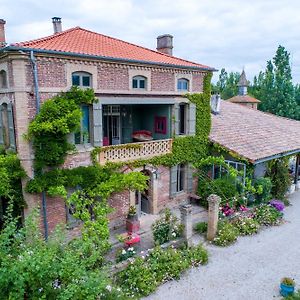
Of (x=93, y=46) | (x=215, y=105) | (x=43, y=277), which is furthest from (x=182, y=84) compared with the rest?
(x=43, y=277)

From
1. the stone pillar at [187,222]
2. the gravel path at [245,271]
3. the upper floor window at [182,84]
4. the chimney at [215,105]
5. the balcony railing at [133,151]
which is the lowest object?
the gravel path at [245,271]

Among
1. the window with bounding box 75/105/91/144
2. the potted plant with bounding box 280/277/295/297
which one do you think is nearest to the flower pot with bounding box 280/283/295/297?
the potted plant with bounding box 280/277/295/297

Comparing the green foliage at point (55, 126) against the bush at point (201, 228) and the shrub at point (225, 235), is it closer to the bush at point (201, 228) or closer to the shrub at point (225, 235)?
the bush at point (201, 228)

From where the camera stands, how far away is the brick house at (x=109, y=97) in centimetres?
1134

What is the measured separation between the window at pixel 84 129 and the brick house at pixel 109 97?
0.14 ft

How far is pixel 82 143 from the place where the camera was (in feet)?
42.6

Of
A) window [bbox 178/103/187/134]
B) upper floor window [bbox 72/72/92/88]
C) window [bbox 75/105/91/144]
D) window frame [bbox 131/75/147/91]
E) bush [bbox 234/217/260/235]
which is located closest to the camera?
upper floor window [bbox 72/72/92/88]

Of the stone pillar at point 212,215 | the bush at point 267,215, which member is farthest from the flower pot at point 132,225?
the bush at point 267,215

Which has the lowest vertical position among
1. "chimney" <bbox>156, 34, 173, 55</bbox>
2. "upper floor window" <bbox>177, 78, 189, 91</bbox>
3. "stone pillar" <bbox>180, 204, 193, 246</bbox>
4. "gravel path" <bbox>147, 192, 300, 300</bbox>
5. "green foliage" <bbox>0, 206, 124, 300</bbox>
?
"gravel path" <bbox>147, 192, 300, 300</bbox>

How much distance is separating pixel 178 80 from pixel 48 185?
8432 millimetres

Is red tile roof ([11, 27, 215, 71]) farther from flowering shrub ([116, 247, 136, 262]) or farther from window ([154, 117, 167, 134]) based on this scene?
flowering shrub ([116, 247, 136, 262])

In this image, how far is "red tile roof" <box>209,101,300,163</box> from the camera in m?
16.9

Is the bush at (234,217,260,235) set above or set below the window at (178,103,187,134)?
below

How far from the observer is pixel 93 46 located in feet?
44.8
